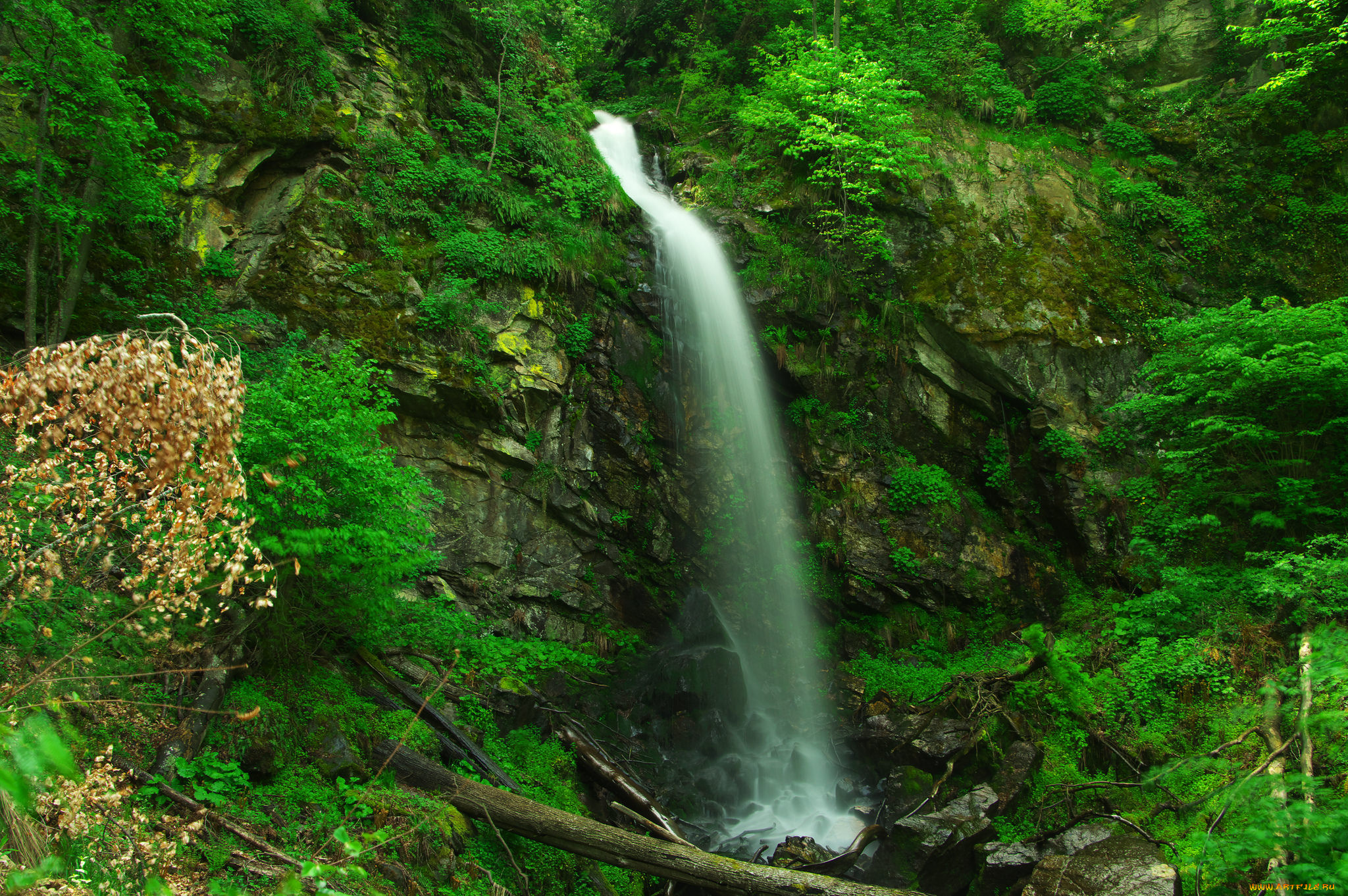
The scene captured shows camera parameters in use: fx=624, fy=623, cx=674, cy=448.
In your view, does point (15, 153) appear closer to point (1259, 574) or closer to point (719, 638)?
point (719, 638)

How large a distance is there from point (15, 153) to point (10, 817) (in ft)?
21.6

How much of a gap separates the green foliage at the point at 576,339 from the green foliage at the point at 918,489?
6149 mm

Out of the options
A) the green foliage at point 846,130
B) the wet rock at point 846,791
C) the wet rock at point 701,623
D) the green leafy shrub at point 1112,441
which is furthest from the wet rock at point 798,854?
the green foliage at point 846,130

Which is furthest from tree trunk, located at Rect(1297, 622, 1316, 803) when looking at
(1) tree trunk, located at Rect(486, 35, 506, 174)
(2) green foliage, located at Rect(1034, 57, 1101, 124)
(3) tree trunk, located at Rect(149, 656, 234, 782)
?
(2) green foliage, located at Rect(1034, 57, 1101, 124)

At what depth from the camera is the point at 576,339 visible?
10727 mm

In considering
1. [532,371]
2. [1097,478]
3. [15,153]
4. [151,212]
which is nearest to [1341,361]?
[1097,478]

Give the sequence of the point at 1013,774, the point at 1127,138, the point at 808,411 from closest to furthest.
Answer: the point at 1013,774, the point at 808,411, the point at 1127,138

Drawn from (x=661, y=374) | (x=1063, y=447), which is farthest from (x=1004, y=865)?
(x=661, y=374)

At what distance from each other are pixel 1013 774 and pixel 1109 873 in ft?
6.24

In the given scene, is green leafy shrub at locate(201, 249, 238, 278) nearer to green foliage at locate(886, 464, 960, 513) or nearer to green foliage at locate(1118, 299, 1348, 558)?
green foliage at locate(886, 464, 960, 513)

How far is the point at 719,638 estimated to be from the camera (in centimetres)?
1085

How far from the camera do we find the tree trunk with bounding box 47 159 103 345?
6.18 m

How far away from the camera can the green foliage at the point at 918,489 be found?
1141cm

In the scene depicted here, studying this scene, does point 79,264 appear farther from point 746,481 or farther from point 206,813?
point 746,481
